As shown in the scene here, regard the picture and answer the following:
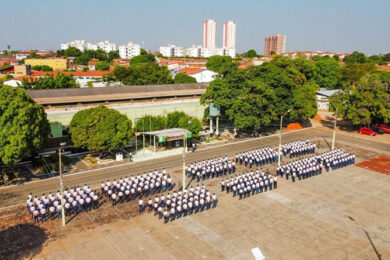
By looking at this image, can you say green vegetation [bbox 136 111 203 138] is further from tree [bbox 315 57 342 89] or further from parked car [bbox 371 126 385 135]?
tree [bbox 315 57 342 89]

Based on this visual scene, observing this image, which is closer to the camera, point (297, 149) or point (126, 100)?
point (297, 149)

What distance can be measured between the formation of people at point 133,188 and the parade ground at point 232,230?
2.47 ft

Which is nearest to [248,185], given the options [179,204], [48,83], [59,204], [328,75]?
[179,204]

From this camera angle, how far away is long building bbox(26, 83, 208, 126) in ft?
110

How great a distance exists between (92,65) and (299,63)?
78.5 meters

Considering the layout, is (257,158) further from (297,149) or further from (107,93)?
(107,93)

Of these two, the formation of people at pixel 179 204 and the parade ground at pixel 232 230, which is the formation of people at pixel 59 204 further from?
the formation of people at pixel 179 204

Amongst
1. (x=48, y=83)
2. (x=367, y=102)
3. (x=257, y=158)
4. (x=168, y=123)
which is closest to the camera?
(x=257, y=158)

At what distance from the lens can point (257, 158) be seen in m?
30.6

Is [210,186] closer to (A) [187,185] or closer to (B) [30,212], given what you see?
(A) [187,185]

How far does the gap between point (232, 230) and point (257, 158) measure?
1256cm

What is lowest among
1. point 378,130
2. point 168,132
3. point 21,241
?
point 21,241

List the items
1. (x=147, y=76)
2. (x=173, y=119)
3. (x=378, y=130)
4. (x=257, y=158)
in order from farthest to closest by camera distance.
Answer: (x=147, y=76) → (x=378, y=130) → (x=173, y=119) → (x=257, y=158)

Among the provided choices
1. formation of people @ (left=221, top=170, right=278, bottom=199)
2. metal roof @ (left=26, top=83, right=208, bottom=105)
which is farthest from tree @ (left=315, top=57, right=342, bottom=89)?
formation of people @ (left=221, top=170, right=278, bottom=199)
